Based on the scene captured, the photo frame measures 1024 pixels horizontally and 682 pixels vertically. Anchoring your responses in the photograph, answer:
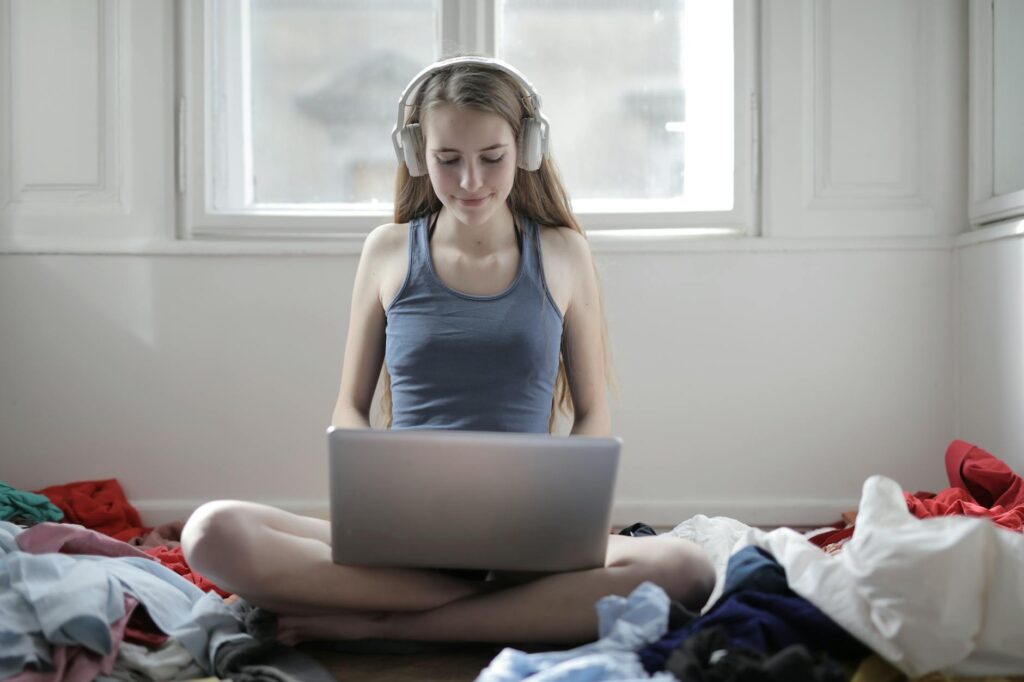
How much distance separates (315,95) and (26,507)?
4.12ft

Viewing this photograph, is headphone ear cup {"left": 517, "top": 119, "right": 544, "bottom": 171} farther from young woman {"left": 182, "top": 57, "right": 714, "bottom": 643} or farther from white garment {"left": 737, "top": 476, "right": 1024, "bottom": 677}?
white garment {"left": 737, "top": 476, "right": 1024, "bottom": 677}

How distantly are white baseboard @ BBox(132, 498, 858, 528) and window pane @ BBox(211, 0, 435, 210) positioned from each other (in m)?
0.79

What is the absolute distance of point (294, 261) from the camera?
98.7 inches

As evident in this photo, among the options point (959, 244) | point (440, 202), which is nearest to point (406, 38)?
point (440, 202)

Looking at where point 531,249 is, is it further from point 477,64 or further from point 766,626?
point 766,626

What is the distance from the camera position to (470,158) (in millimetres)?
1639

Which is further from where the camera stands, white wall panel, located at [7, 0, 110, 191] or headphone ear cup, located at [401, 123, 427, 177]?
white wall panel, located at [7, 0, 110, 191]

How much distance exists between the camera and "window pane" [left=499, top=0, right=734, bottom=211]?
2648mm

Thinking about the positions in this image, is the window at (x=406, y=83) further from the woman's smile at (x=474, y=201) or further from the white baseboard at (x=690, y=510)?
the woman's smile at (x=474, y=201)

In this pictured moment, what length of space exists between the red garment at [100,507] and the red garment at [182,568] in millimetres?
421

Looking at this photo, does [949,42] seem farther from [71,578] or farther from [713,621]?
[71,578]

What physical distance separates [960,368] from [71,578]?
6.79 ft

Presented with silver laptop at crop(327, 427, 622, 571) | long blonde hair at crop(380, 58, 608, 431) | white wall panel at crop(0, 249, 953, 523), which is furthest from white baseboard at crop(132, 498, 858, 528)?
silver laptop at crop(327, 427, 622, 571)

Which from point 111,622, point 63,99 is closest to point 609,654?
point 111,622
